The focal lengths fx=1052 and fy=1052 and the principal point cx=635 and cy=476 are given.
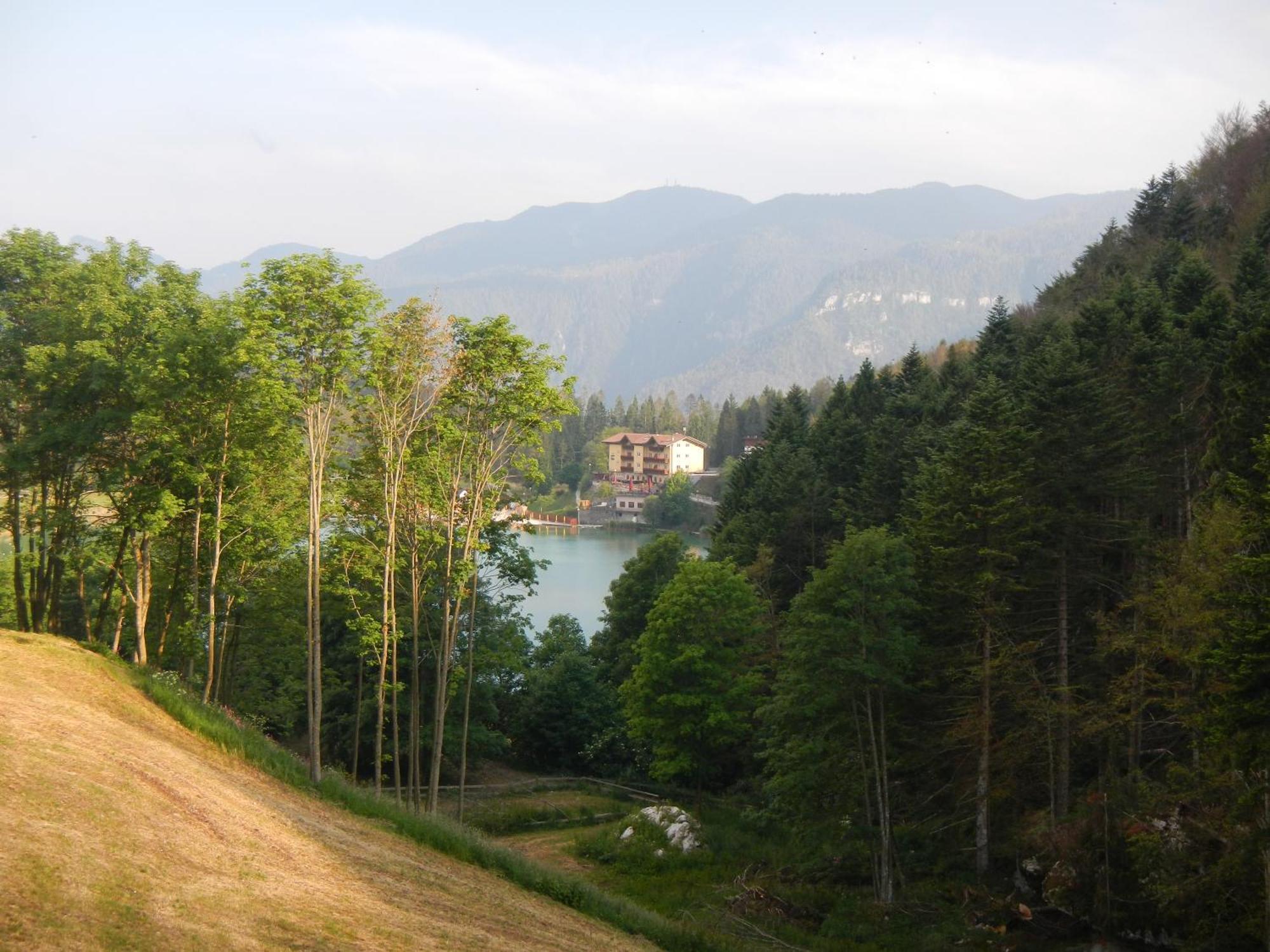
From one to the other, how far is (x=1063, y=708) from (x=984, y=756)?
2600 millimetres

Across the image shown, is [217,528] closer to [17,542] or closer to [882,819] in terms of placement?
[17,542]

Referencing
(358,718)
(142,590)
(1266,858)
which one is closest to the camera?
(1266,858)

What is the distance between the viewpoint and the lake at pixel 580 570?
238 feet

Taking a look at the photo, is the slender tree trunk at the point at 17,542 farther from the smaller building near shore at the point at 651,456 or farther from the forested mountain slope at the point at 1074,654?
the smaller building near shore at the point at 651,456

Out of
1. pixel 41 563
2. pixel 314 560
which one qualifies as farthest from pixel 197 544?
pixel 41 563

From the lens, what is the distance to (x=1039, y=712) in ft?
77.6

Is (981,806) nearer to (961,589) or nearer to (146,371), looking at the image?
(961,589)

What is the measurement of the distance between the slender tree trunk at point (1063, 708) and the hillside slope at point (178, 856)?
1147 centimetres

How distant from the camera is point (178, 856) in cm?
1225

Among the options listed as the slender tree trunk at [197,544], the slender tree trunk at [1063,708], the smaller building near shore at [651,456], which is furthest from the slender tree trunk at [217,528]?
the smaller building near shore at [651,456]

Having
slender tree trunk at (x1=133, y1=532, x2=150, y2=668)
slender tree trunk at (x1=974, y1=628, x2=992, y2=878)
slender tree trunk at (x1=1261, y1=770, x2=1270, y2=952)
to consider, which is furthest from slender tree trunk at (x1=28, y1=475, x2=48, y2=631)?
slender tree trunk at (x1=1261, y1=770, x2=1270, y2=952)

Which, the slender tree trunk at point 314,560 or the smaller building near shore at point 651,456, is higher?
the smaller building near shore at point 651,456

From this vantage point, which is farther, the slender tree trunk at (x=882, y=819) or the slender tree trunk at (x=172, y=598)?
the slender tree trunk at (x=882, y=819)

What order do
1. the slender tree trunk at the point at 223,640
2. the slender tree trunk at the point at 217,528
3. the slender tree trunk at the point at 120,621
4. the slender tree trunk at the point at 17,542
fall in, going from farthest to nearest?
1. the slender tree trunk at the point at 223,640
2. the slender tree trunk at the point at 120,621
3. the slender tree trunk at the point at 17,542
4. the slender tree trunk at the point at 217,528
